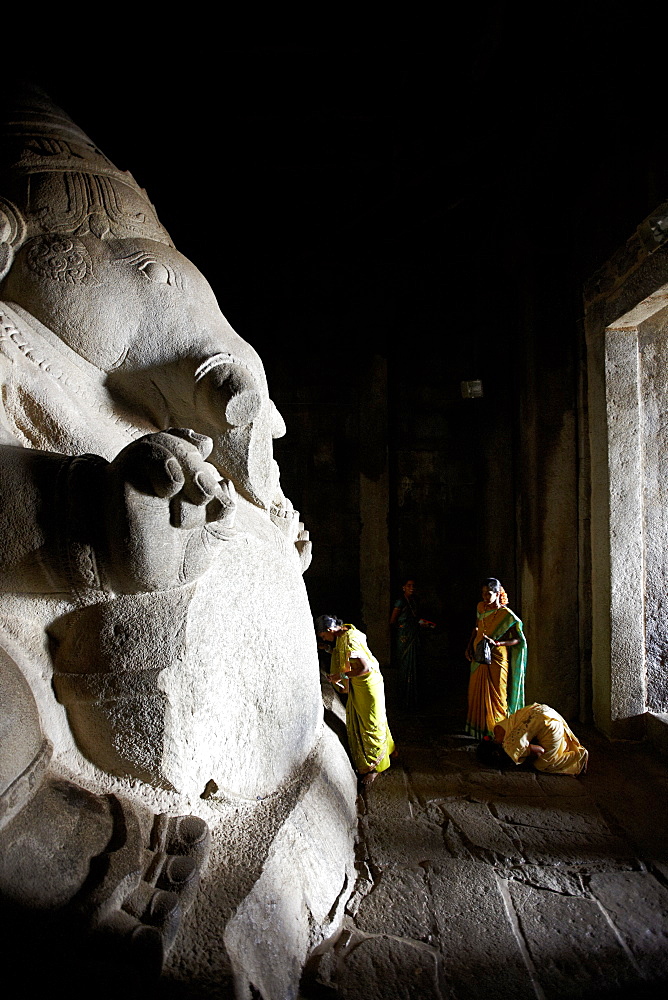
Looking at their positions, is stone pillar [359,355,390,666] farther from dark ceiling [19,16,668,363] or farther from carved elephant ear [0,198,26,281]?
carved elephant ear [0,198,26,281]

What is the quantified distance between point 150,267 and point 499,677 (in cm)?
357

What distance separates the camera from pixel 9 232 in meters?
1.65

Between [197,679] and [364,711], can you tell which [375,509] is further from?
[197,679]

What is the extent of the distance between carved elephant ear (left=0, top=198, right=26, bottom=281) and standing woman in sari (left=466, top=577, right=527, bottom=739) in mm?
3578

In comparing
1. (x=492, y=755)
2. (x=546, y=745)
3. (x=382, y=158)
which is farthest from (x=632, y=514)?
(x=382, y=158)

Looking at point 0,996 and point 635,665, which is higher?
point 0,996

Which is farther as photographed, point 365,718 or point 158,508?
point 365,718

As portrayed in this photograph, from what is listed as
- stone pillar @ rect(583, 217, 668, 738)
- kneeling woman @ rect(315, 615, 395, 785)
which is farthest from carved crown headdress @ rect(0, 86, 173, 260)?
stone pillar @ rect(583, 217, 668, 738)

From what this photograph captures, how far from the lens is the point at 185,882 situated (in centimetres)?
137

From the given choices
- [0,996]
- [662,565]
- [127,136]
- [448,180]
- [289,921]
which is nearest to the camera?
[0,996]

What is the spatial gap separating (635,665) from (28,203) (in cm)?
445

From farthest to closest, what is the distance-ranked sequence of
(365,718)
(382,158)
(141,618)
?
(382,158) < (365,718) < (141,618)

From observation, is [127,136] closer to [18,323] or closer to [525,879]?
[18,323]

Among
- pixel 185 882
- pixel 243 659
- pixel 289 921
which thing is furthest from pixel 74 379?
pixel 289 921
